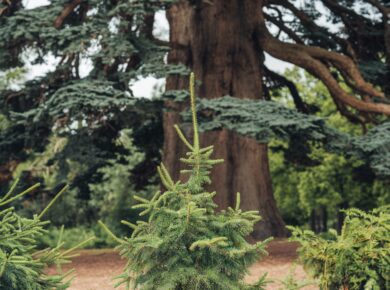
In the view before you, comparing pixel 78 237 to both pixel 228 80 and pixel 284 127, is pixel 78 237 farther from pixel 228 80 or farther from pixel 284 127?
pixel 284 127

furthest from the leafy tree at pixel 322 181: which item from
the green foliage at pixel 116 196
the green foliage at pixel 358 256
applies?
the green foliage at pixel 358 256

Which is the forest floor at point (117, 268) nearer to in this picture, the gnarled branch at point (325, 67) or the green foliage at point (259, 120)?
the green foliage at point (259, 120)

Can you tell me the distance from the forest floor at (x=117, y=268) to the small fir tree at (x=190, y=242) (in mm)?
5680

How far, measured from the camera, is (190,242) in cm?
396

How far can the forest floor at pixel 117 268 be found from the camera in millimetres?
10586

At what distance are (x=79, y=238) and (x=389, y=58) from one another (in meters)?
14.6

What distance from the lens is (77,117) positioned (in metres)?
11.6

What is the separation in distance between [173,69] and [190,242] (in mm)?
7543

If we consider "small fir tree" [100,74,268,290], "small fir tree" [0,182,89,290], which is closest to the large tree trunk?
"small fir tree" [0,182,89,290]

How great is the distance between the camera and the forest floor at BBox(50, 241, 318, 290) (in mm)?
10586

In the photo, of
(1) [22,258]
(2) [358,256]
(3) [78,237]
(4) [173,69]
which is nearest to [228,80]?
(4) [173,69]

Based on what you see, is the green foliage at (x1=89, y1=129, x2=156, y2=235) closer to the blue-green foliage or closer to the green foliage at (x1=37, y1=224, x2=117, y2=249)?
the green foliage at (x1=37, y1=224, x2=117, y2=249)

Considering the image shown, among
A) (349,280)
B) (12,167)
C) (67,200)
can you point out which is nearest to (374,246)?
(349,280)

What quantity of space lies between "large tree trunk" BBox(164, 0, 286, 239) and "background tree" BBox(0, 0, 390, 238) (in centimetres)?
2
